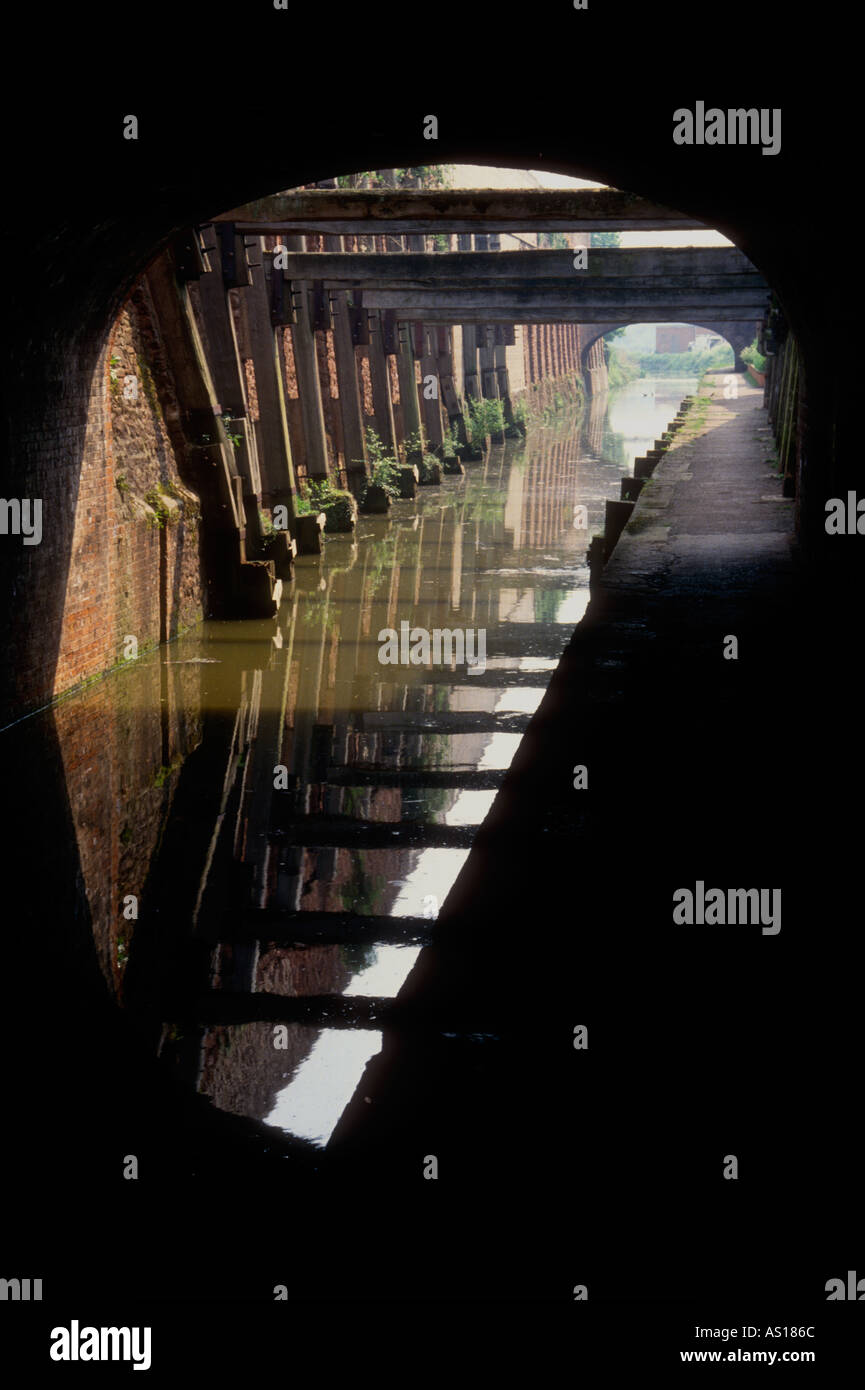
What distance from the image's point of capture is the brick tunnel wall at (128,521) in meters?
8.03

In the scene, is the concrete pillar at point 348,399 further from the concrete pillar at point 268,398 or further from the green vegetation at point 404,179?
the green vegetation at point 404,179

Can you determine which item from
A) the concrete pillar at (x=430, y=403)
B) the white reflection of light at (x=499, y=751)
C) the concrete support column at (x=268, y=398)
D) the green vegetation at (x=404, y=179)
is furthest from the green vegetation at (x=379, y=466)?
the white reflection of light at (x=499, y=751)

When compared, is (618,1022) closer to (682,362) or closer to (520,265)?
(520,265)

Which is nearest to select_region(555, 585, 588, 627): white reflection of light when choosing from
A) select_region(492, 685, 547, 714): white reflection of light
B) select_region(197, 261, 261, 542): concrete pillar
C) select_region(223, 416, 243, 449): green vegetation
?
select_region(492, 685, 547, 714): white reflection of light

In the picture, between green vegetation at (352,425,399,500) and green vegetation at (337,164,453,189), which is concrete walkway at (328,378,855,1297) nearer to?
green vegetation at (352,425,399,500)

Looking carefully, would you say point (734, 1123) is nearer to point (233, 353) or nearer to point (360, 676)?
point (360, 676)

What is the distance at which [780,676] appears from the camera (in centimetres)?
559

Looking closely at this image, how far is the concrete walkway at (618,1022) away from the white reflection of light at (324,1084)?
58cm

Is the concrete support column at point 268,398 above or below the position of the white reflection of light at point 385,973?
above

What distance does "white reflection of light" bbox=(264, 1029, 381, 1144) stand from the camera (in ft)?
11.9

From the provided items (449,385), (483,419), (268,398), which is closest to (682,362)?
(483,419)

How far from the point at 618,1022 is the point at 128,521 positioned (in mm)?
6543

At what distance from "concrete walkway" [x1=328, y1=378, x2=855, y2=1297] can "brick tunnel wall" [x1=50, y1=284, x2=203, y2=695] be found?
3608 millimetres
